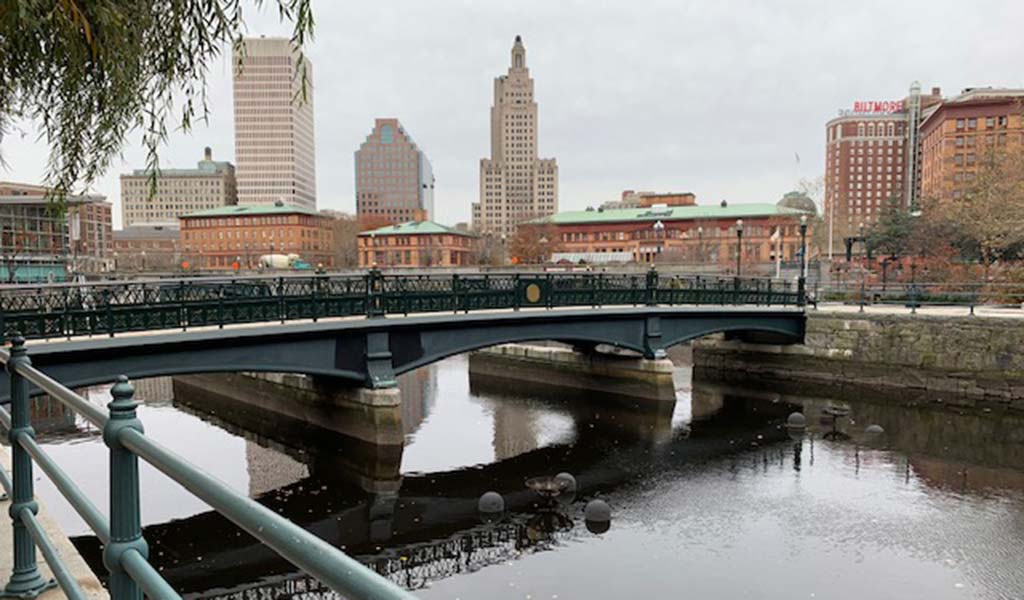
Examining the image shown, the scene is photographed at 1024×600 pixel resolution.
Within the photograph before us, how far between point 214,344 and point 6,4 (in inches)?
558

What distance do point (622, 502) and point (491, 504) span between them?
3.04 m

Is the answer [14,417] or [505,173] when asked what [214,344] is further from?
[505,173]

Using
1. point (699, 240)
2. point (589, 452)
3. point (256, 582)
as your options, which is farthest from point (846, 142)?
point (256, 582)

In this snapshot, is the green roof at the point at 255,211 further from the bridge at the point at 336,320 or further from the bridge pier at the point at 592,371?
the bridge at the point at 336,320

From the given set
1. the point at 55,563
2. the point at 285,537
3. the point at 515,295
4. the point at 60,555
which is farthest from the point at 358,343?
the point at 285,537

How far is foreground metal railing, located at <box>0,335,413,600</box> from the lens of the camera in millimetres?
1272

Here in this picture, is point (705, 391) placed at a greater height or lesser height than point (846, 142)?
lesser

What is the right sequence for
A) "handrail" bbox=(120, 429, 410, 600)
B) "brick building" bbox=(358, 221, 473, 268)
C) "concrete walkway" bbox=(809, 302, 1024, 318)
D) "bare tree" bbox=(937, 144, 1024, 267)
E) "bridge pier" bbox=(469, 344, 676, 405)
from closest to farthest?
1. "handrail" bbox=(120, 429, 410, 600)
2. "bridge pier" bbox=(469, 344, 676, 405)
3. "concrete walkway" bbox=(809, 302, 1024, 318)
4. "bare tree" bbox=(937, 144, 1024, 267)
5. "brick building" bbox=(358, 221, 473, 268)

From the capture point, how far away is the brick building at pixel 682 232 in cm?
9162

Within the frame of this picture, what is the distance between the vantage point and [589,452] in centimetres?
2105

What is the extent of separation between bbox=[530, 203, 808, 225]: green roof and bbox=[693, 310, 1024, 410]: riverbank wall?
206ft

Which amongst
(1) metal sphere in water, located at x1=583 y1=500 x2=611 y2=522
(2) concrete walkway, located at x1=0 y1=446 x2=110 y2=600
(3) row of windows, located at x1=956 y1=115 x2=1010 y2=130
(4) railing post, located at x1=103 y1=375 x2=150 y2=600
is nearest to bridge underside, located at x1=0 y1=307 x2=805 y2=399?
(1) metal sphere in water, located at x1=583 y1=500 x2=611 y2=522

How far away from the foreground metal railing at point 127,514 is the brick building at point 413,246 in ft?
332

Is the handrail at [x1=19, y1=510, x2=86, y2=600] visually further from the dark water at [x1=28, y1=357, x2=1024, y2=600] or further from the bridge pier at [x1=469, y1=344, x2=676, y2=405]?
the bridge pier at [x1=469, y1=344, x2=676, y2=405]
